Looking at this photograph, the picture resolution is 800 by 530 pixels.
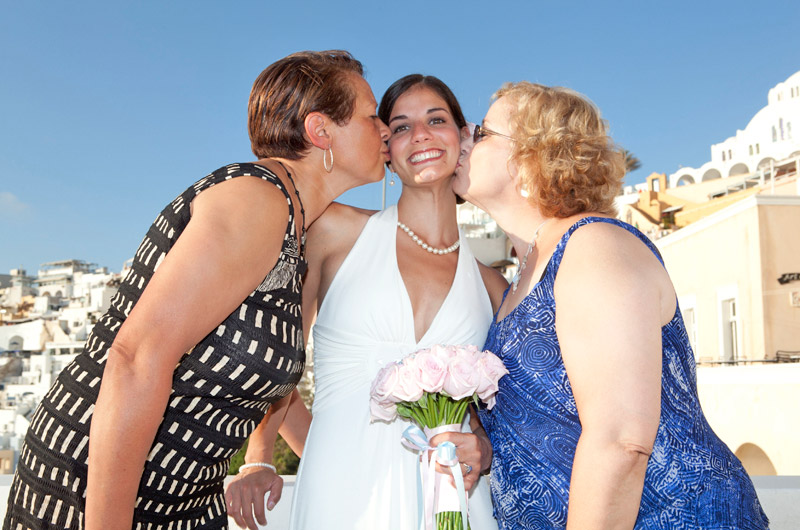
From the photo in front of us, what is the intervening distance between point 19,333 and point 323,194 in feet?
395

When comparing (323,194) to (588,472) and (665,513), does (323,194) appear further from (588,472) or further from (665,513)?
(665,513)

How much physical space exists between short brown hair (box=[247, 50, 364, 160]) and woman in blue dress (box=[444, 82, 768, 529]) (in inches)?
31.8

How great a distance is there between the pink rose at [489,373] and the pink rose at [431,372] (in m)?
0.13

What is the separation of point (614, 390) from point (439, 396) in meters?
0.72

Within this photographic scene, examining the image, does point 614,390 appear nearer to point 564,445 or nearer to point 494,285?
point 564,445

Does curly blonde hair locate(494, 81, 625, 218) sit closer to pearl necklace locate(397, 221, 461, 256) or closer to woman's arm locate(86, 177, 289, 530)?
pearl necklace locate(397, 221, 461, 256)

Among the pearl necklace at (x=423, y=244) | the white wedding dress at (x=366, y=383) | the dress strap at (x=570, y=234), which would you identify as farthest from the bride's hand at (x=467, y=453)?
the pearl necklace at (x=423, y=244)

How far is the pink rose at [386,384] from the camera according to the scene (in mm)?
2305

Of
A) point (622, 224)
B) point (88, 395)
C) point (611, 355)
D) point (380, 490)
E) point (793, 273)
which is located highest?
point (793, 273)

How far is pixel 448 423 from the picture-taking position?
2.41 metres

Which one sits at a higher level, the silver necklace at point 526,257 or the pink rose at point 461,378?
the silver necklace at point 526,257

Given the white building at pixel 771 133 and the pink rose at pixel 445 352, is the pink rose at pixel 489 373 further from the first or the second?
the white building at pixel 771 133

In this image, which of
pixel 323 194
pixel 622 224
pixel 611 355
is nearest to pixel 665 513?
pixel 611 355

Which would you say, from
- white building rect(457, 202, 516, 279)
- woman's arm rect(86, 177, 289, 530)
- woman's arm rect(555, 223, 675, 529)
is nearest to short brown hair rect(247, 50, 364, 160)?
woman's arm rect(86, 177, 289, 530)
